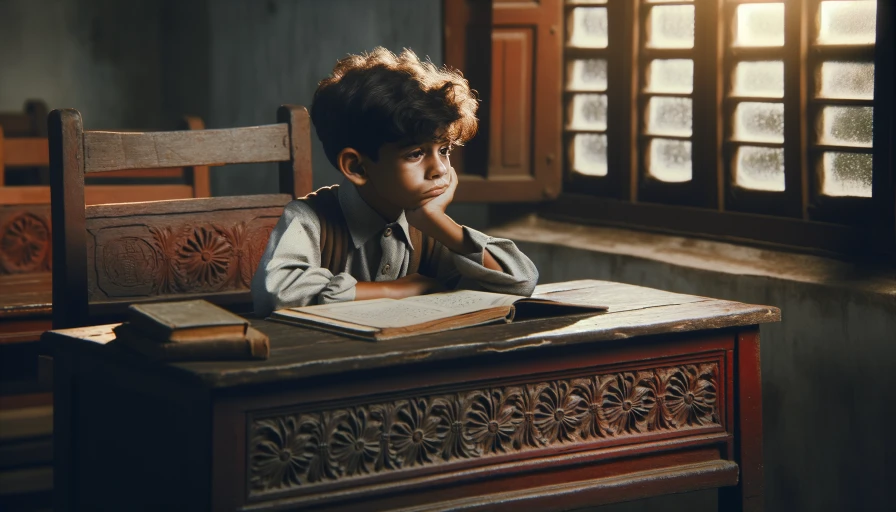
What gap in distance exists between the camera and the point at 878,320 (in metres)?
3.31

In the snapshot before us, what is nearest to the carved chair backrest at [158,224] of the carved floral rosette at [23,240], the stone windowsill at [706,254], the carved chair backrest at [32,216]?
the carved chair backrest at [32,216]

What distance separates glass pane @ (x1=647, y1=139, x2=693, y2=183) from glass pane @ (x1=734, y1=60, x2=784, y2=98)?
35 cm

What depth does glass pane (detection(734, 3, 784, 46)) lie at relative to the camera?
388cm

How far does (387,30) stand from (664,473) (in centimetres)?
354

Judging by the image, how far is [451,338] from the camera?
2211mm

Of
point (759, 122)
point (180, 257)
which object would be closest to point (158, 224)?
point (180, 257)

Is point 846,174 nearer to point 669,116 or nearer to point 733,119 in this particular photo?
point 733,119

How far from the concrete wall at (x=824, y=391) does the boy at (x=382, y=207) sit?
1191 millimetres

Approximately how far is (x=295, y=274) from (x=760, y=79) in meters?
2.07

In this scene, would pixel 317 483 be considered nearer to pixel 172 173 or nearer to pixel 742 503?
pixel 742 503

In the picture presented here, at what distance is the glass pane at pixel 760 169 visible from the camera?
12.9 ft

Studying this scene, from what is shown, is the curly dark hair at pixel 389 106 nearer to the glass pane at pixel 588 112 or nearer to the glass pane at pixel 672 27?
the glass pane at pixel 672 27

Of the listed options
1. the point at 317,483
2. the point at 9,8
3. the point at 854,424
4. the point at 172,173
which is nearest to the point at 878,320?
the point at 854,424

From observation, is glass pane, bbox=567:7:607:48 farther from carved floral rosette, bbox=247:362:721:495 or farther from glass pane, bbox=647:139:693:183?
carved floral rosette, bbox=247:362:721:495
